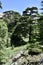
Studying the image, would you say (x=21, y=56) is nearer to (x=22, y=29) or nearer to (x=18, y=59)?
(x=18, y=59)

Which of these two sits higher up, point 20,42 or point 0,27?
point 0,27

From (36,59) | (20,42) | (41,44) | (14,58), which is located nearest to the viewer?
(36,59)

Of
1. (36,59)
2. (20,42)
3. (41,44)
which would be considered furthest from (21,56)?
(20,42)

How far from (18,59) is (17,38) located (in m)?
19.8

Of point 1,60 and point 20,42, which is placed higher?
point 1,60

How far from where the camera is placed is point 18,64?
115ft

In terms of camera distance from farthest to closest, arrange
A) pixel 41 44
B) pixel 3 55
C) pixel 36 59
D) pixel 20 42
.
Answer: pixel 20 42 < pixel 41 44 < pixel 36 59 < pixel 3 55

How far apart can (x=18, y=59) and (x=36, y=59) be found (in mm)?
3384

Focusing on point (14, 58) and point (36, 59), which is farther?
point (14, 58)

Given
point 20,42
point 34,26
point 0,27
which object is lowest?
point 20,42

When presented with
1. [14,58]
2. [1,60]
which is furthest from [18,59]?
[1,60]

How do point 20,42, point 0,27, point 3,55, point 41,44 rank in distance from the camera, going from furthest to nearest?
1. point 20,42
2. point 41,44
3. point 0,27
4. point 3,55

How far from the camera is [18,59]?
36.3m

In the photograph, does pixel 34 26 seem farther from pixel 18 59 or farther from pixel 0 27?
pixel 0 27
